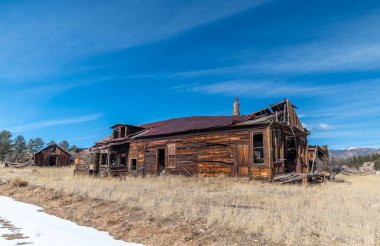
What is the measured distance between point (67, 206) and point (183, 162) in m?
12.9

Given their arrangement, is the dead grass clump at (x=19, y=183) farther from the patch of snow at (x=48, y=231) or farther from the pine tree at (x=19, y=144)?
the pine tree at (x=19, y=144)

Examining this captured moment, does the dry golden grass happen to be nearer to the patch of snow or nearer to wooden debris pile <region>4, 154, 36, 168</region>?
the patch of snow

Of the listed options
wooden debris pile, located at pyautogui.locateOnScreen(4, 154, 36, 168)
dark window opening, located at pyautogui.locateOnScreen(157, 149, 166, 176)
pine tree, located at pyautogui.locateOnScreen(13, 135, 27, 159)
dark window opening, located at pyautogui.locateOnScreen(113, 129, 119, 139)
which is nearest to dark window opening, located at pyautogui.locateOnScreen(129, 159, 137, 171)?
dark window opening, located at pyautogui.locateOnScreen(157, 149, 166, 176)

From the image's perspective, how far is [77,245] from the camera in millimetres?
7309

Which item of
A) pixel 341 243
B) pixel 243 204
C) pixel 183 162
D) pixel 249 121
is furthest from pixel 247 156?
pixel 341 243

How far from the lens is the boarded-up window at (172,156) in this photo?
25469 millimetres

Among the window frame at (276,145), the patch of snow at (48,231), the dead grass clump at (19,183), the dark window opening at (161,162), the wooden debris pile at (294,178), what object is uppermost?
the window frame at (276,145)

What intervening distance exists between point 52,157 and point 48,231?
54480 mm

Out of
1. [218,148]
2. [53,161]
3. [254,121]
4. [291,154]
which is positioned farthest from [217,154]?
[53,161]

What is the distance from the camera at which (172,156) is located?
84.5 feet

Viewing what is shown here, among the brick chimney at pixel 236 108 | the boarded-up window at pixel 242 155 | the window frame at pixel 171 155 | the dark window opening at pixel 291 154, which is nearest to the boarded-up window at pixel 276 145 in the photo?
the boarded-up window at pixel 242 155

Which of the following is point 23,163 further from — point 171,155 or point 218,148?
point 218,148

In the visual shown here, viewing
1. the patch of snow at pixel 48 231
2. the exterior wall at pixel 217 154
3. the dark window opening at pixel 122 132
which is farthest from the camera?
the dark window opening at pixel 122 132

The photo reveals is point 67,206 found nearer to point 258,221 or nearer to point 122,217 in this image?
point 122,217
